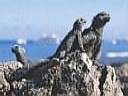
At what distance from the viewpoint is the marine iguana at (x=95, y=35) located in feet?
48.6

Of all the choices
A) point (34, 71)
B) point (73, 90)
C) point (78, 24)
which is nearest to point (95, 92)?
point (73, 90)

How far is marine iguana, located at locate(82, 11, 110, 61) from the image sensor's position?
14.8m

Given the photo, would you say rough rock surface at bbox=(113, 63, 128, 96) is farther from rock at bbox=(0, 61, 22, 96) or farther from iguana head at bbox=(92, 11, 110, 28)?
rock at bbox=(0, 61, 22, 96)

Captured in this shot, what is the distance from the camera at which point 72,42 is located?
1444cm

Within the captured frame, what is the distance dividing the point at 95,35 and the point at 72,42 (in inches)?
39.6

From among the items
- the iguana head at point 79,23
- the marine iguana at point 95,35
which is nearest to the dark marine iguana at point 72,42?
the iguana head at point 79,23

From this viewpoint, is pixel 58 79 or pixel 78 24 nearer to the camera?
pixel 58 79

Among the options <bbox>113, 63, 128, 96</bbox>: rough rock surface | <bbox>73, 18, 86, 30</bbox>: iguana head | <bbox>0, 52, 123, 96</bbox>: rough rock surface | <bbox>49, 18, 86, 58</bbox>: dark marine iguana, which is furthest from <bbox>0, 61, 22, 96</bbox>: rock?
<bbox>113, 63, 128, 96</bbox>: rough rock surface

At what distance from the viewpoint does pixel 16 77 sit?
1304 cm

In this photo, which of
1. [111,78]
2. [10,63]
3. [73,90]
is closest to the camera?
[73,90]

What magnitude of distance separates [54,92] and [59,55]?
1.46 meters

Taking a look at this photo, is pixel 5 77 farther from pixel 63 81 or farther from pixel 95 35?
pixel 95 35

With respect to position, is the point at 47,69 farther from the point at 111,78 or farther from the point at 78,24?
the point at 78,24

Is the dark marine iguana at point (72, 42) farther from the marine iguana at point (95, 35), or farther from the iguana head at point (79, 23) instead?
the marine iguana at point (95, 35)
